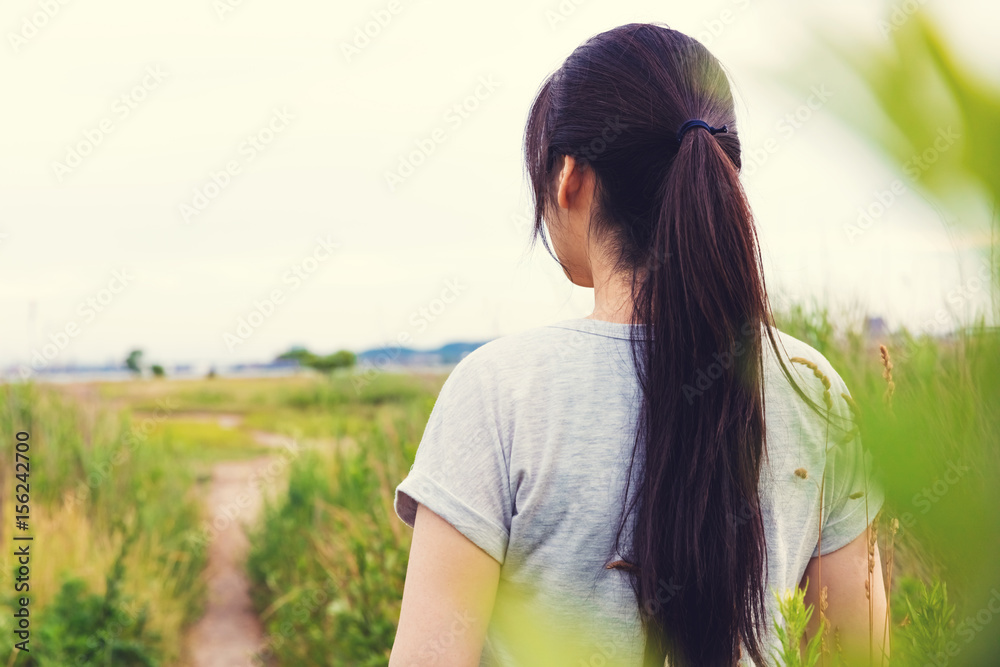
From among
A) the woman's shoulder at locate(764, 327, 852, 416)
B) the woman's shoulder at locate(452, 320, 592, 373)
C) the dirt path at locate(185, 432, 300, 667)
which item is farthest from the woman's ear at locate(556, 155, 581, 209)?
the dirt path at locate(185, 432, 300, 667)

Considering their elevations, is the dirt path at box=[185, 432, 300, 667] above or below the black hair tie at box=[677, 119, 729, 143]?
below

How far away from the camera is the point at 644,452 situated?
1135 millimetres

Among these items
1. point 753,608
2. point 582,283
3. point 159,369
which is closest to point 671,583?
point 753,608

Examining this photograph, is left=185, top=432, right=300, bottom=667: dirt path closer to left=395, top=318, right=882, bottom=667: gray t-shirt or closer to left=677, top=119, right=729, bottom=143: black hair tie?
left=395, top=318, right=882, bottom=667: gray t-shirt

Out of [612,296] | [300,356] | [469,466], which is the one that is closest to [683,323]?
[612,296]

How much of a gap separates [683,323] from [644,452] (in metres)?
0.22

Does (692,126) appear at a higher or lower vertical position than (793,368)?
higher

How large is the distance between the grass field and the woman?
0.60ft

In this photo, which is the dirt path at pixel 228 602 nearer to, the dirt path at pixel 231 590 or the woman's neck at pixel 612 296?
the dirt path at pixel 231 590

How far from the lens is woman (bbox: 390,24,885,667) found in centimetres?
109

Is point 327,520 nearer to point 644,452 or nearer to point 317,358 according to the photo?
point 644,452

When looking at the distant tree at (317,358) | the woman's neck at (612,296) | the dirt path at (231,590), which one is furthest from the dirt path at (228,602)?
the distant tree at (317,358)

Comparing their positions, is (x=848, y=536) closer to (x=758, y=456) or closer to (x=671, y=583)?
(x=758, y=456)

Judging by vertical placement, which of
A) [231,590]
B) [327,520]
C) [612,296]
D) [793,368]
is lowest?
[231,590]
